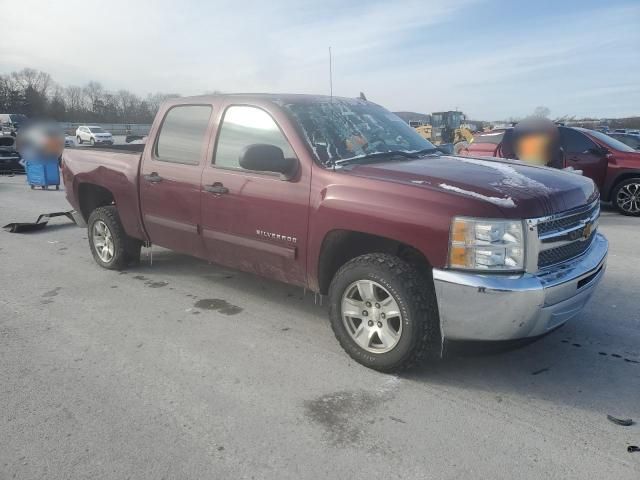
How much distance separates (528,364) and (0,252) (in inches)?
256

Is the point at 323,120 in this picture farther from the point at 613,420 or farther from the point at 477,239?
the point at 613,420

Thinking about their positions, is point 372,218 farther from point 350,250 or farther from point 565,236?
point 565,236

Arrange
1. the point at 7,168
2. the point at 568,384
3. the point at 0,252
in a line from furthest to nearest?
the point at 7,168 → the point at 0,252 → the point at 568,384

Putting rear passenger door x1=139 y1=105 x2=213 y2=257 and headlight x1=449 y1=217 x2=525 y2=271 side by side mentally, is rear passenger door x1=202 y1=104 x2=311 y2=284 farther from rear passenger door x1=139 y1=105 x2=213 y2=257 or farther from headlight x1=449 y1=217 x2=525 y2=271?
headlight x1=449 y1=217 x2=525 y2=271

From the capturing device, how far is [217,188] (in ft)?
13.7

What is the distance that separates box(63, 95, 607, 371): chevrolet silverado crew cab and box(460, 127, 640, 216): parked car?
629cm

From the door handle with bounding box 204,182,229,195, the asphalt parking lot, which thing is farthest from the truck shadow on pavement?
the door handle with bounding box 204,182,229,195

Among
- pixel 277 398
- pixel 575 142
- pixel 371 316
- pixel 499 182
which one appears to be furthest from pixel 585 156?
pixel 277 398

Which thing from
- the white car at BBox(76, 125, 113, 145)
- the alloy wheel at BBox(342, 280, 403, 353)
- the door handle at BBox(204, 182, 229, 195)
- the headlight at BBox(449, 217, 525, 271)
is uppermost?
the white car at BBox(76, 125, 113, 145)

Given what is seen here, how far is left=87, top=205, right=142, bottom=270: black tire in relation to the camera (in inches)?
217

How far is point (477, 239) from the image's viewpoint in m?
2.88

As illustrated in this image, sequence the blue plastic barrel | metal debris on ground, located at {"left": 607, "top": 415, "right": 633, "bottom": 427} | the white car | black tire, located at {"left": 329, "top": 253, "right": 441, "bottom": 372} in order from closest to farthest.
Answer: metal debris on ground, located at {"left": 607, "top": 415, "right": 633, "bottom": 427}
black tire, located at {"left": 329, "top": 253, "right": 441, "bottom": 372}
the blue plastic barrel
the white car

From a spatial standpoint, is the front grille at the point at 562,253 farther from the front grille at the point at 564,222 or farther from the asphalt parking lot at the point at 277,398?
the asphalt parking lot at the point at 277,398

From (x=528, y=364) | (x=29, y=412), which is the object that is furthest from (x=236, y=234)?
(x=528, y=364)
